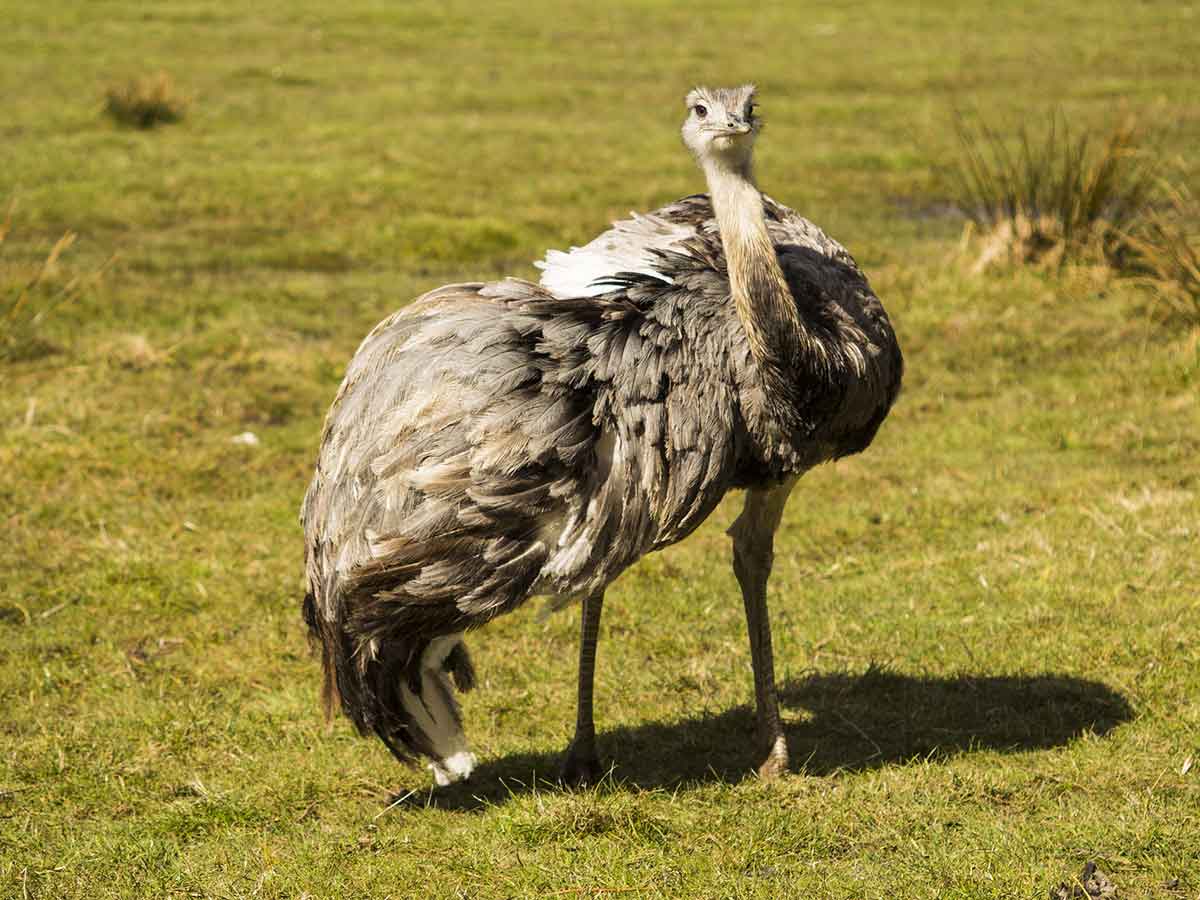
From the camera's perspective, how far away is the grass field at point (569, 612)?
5.32m

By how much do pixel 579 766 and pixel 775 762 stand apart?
70 cm

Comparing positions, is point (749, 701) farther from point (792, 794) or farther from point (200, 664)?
point (200, 664)

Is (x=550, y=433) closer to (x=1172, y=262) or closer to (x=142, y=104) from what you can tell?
(x=1172, y=262)

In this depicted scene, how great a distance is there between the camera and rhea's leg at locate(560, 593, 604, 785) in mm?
5766

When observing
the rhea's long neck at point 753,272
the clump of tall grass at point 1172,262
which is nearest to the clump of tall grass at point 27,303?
the rhea's long neck at point 753,272

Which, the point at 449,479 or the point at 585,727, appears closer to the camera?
the point at 449,479

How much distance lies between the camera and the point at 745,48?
23.2m

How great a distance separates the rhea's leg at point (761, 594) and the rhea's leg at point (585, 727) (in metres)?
0.60

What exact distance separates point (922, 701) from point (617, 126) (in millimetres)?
12485

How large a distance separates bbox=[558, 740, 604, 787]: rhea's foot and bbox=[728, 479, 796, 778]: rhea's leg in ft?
1.99

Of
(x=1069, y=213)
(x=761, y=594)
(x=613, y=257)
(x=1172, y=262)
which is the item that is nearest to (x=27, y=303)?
(x=613, y=257)

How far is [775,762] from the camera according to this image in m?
5.82

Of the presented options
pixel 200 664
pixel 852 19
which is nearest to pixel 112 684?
pixel 200 664

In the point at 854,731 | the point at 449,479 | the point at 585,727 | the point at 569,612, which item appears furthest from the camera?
the point at 569,612
